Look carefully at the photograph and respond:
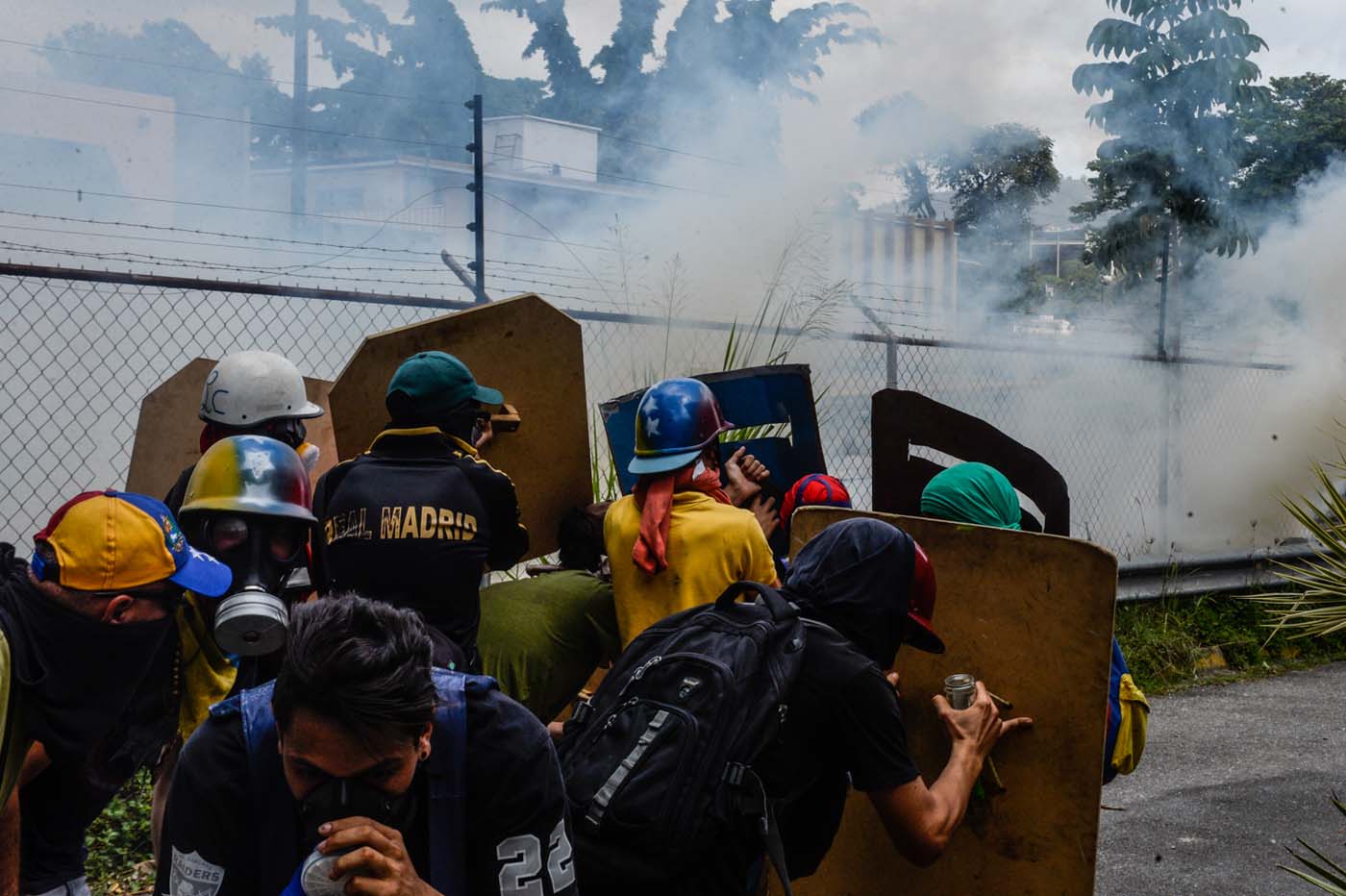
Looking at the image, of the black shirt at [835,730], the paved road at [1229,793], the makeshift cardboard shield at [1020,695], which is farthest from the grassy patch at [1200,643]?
the black shirt at [835,730]

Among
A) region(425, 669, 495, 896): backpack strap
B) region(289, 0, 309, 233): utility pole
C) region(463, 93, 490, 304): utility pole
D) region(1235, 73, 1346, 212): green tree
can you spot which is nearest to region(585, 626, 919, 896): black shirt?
region(425, 669, 495, 896): backpack strap

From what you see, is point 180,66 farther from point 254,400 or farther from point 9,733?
point 9,733

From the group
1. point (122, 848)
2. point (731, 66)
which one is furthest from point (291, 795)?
point (731, 66)

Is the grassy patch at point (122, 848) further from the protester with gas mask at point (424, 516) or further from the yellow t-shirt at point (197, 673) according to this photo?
the protester with gas mask at point (424, 516)

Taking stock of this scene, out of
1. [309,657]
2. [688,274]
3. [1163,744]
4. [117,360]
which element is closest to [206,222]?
[688,274]

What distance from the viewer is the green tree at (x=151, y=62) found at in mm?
9727

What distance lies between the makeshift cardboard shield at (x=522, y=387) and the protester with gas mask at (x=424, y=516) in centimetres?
47

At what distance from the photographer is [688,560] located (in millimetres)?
3176

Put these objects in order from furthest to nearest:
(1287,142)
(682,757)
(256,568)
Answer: (1287,142) < (256,568) < (682,757)

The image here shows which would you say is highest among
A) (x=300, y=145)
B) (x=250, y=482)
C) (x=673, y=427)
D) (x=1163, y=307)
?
(x=300, y=145)

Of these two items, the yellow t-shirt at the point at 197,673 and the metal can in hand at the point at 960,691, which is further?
the yellow t-shirt at the point at 197,673

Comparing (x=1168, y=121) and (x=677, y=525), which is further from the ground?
(x=1168, y=121)

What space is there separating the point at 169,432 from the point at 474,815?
2.83m

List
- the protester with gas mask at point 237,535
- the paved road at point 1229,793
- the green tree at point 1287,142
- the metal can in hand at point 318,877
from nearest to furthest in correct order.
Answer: the metal can in hand at point 318,877 → the protester with gas mask at point 237,535 → the paved road at point 1229,793 → the green tree at point 1287,142
